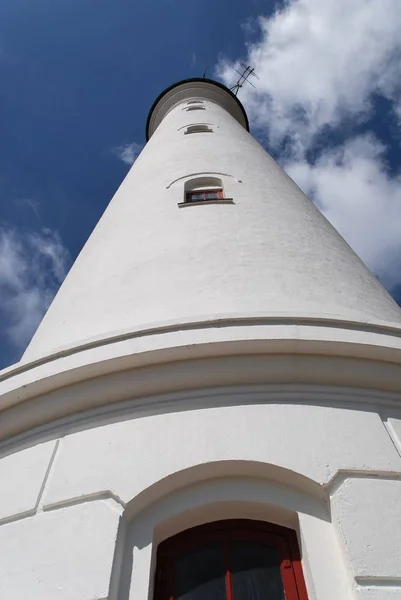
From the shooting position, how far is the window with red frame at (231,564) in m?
2.87

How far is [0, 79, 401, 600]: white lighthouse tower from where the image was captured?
2.86 m

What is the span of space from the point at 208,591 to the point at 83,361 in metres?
1.70

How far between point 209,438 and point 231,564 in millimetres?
718

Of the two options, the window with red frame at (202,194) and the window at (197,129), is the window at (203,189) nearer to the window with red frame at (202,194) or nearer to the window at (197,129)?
the window with red frame at (202,194)

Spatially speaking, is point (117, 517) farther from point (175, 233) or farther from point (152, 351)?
point (175, 233)

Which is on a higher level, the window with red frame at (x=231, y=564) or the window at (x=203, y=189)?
the window at (x=203, y=189)

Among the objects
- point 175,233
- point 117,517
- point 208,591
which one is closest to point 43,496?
point 117,517

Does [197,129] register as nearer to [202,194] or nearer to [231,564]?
[202,194]

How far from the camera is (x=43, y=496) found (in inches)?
129

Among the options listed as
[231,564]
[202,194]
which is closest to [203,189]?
[202,194]

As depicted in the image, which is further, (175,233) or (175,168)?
(175,168)

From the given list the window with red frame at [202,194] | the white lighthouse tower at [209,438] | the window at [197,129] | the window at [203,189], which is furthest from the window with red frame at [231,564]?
the window at [197,129]

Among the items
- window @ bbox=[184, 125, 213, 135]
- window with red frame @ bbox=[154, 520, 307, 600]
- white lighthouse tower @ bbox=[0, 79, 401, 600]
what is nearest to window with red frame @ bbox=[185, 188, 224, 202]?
white lighthouse tower @ bbox=[0, 79, 401, 600]

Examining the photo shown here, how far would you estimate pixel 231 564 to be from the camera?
300 centimetres
